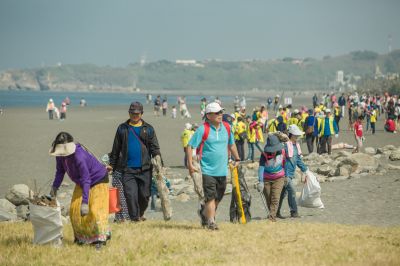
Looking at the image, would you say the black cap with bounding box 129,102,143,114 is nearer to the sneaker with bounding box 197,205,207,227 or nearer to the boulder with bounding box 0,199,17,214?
the sneaker with bounding box 197,205,207,227

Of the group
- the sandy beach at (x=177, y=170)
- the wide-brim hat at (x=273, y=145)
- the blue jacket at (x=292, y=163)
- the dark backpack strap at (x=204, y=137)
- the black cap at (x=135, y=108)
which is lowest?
the sandy beach at (x=177, y=170)

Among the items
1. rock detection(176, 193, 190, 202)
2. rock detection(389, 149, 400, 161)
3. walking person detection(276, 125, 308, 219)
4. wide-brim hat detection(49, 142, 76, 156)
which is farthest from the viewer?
rock detection(389, 149, 400, 161)

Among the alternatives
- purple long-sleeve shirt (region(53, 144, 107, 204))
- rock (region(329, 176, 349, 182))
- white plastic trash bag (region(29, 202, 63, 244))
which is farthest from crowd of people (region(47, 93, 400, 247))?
rock (region(329, 176, 349, 182))

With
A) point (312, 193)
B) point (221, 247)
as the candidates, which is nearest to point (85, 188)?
point (221, 247)

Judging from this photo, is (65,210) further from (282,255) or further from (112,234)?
(282,255)

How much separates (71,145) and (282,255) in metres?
2.88

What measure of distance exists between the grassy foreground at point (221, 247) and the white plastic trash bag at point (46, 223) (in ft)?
0.59

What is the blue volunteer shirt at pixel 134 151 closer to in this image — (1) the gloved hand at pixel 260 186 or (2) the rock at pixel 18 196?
(1) the gloved hand at pixel 260 186

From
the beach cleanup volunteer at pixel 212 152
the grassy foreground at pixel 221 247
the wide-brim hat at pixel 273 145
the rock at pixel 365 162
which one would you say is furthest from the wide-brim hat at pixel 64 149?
the rock at pixel 365 162

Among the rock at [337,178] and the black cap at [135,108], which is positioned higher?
the black cap at [135,108]

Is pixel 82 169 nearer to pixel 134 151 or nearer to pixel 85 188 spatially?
pixel 85 188

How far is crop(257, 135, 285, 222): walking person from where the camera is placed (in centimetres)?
1266

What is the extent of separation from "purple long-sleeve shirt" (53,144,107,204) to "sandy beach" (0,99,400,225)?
2.99 metres

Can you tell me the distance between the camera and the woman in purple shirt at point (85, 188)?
9367 millimetres
